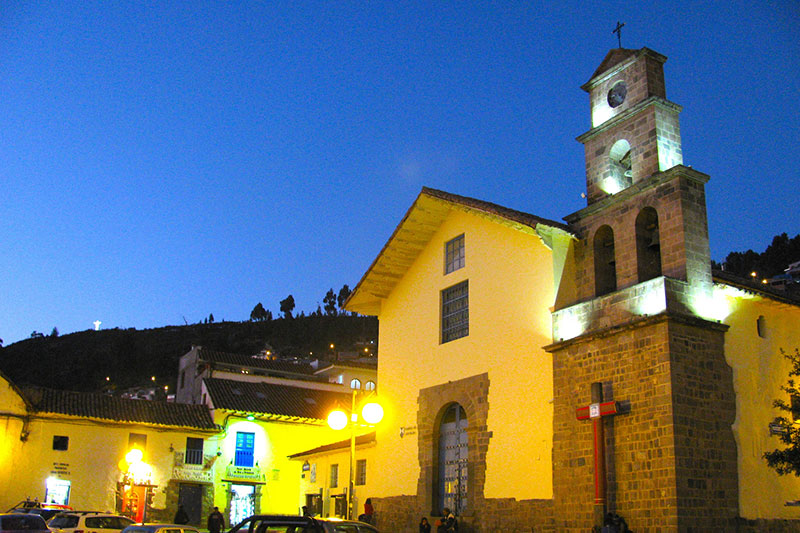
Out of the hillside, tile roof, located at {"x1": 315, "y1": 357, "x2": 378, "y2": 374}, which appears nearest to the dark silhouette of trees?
the hillside

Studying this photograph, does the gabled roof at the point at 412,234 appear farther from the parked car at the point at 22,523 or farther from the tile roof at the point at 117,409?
the parked car at the point at 22,523

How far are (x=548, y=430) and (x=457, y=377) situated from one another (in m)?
4.35

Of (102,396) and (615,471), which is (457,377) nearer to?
(615,471)

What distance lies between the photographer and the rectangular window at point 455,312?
2233cm

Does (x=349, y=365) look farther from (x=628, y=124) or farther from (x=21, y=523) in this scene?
(x=628, y=124)

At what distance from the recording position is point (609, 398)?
16.3 meters

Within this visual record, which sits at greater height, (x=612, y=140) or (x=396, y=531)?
(x=612, y=140)

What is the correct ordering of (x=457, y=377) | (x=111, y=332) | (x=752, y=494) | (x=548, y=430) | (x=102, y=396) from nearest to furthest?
1. (x=752, y=494)
2. (x=548, y=430)
3. (x=457, y=377)
4. (x=102, y=396)
5. (x=111, y=332)

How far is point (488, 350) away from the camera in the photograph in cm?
2069

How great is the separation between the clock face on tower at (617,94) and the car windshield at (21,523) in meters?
16.8

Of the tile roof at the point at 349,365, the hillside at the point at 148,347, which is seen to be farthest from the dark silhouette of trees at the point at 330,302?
the tile roof at the point at 349,365

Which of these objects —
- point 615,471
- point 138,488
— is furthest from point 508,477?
point 138,488

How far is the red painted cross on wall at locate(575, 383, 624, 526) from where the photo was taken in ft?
50.8

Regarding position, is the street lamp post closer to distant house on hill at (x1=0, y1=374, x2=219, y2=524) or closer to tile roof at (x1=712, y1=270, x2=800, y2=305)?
tile roof at (x1=712, y1=270, x2=800, y2=305)
